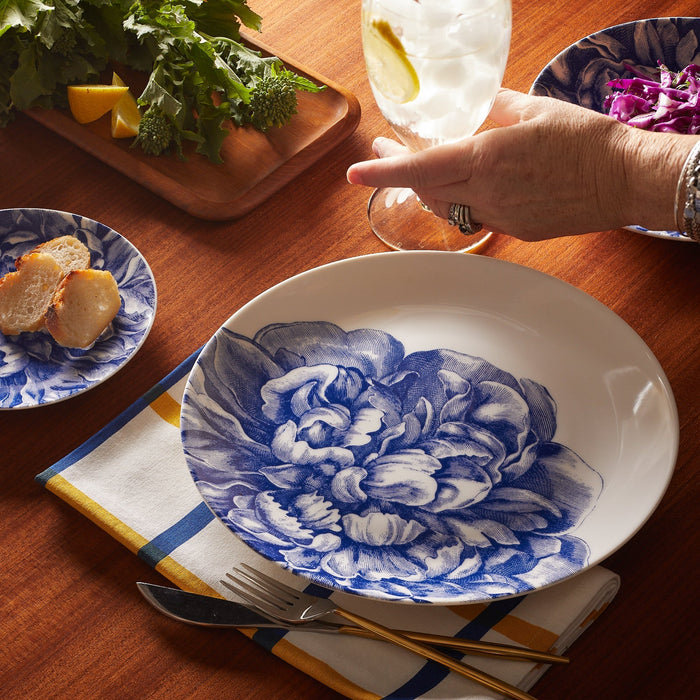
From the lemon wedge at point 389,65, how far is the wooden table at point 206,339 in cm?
26

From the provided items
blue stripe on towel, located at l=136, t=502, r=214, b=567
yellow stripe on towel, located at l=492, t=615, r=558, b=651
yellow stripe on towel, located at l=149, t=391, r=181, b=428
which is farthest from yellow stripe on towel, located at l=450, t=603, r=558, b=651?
yellow stripe on towel, located at l=149, t=391, r=181, b=428

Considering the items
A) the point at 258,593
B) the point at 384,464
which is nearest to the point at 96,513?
the point at 258,593

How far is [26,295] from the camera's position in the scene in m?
0.98

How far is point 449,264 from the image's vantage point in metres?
0.94

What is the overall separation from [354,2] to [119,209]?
2.03 ft

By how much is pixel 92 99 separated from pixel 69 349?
47 cm

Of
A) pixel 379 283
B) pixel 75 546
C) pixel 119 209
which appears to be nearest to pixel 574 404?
pixel 379 283

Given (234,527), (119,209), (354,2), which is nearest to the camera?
(234,527)

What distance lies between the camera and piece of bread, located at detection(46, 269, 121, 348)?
37.2 inches

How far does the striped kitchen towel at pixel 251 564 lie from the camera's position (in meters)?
0.70

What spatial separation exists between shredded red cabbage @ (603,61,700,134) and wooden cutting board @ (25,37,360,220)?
1.30 ft

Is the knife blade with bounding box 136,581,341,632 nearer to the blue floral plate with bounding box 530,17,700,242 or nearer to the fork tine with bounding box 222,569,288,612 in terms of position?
the fork tine with bounding box 222,569,288,612

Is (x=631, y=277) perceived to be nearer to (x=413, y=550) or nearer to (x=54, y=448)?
(x=413, y=550)

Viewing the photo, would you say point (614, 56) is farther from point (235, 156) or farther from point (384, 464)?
point (384, 464)
